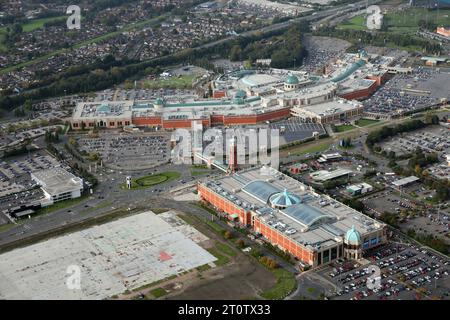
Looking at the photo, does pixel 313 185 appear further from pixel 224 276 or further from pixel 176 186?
pixel 224 276

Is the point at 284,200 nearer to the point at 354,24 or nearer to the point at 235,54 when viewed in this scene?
the point at 235,54

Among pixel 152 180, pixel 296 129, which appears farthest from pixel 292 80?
pixel 152 180

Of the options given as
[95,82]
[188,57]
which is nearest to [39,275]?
[95,82]

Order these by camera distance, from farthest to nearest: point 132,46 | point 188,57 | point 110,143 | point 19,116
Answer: point 132,46 → point 188,57 → point 19,116 → point 110,143

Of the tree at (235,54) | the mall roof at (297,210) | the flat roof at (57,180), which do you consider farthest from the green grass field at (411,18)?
the flat roof at (57,180)

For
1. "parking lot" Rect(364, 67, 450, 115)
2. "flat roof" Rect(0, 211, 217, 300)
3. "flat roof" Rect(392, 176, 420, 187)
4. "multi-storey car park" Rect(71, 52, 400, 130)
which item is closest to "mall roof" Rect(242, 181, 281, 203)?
"flat roof" Rect(0, 211, 217, 300)

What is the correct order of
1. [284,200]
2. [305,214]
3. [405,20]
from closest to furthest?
[305,214] < [284,200] < [405,20]
